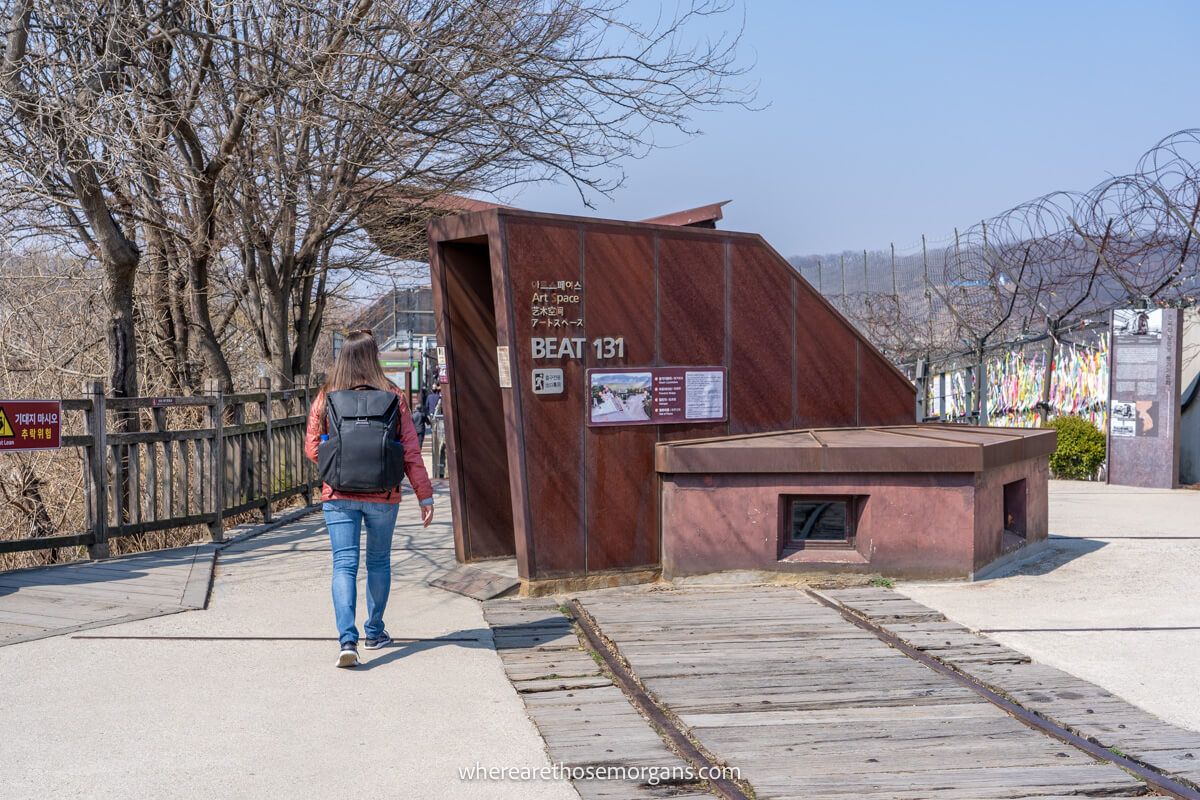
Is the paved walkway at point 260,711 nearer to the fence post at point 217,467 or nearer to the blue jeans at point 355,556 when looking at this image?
the blue jeans at point 355,556

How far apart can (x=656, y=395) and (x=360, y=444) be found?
110 inches

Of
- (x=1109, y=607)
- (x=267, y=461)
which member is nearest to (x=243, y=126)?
(x=267, y=461)

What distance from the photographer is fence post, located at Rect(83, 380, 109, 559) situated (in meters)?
8.80

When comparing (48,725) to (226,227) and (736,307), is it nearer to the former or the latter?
(736,307)

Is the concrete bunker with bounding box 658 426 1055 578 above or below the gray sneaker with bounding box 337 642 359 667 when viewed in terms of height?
above

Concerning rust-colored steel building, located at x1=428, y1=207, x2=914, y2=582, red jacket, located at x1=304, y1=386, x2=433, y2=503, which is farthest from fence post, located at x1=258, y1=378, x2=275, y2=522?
red jacket, located at x1=304, y1=386, x2=433, y2=503

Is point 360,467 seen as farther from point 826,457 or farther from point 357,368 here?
point 826,457

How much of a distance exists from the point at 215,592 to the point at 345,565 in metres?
2.28

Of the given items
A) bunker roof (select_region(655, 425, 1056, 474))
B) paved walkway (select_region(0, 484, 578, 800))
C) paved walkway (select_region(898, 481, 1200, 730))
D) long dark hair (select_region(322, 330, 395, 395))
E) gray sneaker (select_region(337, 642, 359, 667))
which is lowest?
paved walkway (select_region(898, 481, 1200, 730))

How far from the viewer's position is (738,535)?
26.6ft

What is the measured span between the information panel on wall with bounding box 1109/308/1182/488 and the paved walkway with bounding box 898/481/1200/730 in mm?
4476

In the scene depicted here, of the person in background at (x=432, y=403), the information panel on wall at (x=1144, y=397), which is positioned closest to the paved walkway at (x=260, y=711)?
the information panel on wall at (x=1144, y=397)

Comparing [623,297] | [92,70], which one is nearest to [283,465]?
[92,70]

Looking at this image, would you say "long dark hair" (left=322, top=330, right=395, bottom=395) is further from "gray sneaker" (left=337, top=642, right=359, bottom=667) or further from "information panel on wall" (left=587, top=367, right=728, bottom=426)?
"information panel on wall" (left=587, top=367, right=728, bottom=426)
